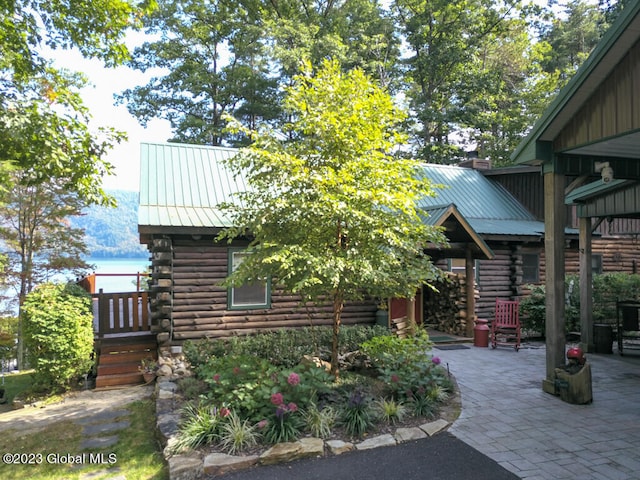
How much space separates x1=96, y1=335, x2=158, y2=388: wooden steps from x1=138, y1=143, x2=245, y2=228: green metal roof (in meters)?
2.91

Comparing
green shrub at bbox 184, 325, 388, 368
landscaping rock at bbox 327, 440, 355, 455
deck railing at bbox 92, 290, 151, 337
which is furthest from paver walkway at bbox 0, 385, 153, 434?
landscaping rock at bbox 327, 440, 355, 455

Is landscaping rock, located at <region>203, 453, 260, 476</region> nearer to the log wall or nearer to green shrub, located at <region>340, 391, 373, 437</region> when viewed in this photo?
green shrub, located at <region>340, 391, 373, 437</region>

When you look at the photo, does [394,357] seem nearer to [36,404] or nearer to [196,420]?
[196,420]

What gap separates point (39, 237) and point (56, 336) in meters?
10.2

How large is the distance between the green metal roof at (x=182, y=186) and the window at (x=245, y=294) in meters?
0.99

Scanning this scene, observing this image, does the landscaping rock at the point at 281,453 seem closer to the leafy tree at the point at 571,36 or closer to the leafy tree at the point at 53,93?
the leafy tree at the point at 53,93

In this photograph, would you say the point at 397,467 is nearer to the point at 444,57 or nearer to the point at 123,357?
the point at 123,357

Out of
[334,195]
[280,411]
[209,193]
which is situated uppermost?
[209,193]

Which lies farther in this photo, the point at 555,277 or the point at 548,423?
the point at 555,277

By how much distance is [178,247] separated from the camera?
31.6 feet

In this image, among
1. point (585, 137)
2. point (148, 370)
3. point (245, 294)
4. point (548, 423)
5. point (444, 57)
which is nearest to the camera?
point (548, 423)

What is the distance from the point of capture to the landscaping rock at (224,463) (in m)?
4.58

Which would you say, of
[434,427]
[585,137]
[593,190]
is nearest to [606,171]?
[585,137]

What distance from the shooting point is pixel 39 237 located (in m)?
16.3
